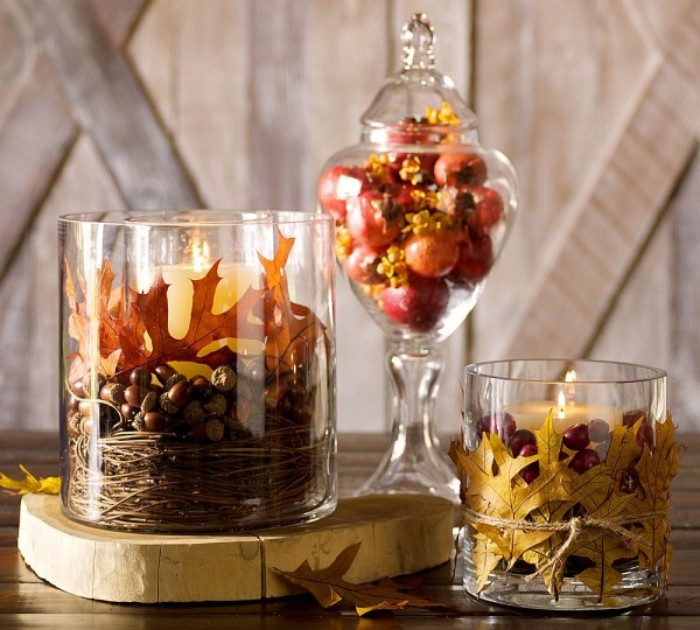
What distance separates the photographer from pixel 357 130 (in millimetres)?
2270

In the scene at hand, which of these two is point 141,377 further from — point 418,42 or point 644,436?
point 418,42

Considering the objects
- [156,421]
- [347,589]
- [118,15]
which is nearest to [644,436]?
[347,589]

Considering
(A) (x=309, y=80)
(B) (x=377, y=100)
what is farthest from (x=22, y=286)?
(B) (x=377, y=100)

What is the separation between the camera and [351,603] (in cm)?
79

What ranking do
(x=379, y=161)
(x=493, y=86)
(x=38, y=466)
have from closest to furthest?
(x=379, y=161)
(x=38, y=466)
(x=493, y=86)

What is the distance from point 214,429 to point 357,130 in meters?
1.52

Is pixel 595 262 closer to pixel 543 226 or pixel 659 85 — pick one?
pixel 543 226

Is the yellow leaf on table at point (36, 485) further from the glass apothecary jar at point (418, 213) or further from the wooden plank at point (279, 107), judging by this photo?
the wooden plank at point (279, 107)

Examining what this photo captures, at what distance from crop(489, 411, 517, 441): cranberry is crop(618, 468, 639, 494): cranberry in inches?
2.9

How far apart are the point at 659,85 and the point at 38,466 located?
149 centimetres

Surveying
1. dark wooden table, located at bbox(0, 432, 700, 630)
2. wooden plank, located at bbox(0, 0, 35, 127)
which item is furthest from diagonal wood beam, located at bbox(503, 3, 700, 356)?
dark wooden table, located at bbox(0, 432, 700, 630)

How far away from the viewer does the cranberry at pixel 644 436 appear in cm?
77

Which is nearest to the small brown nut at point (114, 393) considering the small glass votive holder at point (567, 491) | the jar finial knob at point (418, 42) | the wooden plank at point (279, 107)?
the small glass votive holder at point (567, 491)

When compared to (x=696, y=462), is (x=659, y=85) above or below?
above
